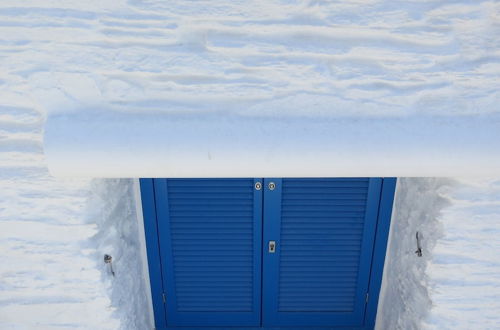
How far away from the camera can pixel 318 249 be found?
84.8 inches

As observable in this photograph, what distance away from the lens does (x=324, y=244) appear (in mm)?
2143

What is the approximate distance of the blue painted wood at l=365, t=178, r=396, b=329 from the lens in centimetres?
Answer: 205

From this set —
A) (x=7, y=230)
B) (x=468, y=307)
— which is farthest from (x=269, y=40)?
(x=468, y=307)

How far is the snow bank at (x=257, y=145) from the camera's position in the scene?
1.32 metres

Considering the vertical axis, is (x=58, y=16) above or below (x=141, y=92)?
above

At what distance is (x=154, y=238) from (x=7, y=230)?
75cm

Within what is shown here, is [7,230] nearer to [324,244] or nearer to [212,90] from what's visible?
[212,90]

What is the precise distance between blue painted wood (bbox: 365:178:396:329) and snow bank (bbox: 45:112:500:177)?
69 centimetres

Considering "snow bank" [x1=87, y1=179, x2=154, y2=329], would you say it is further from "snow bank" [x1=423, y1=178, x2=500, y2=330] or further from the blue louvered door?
"snow bank" [x1=423, y1=178, x2=500, y2=330]

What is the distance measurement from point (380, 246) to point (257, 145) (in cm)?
118

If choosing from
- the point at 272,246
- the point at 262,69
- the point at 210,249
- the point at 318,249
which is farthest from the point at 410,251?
the point at 262,69

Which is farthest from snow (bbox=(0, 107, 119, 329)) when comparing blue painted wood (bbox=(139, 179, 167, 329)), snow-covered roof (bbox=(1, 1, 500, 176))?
blue painted wood (bbox=(139, 179, 167, 329))

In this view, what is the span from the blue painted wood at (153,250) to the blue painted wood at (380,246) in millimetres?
1151

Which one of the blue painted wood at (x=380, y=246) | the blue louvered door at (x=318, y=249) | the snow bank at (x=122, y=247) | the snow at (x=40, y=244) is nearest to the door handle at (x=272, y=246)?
the blue louvered door at (x=318, y=249)
